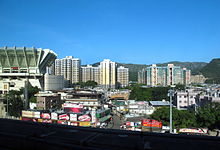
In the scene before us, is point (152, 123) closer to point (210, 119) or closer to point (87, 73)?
point (210, 119)

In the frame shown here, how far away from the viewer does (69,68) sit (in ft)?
172

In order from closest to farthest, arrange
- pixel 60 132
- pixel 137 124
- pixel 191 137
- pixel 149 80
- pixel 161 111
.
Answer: pixel 191 137 → pixel 60 132 → pixel 137 124 → pixel 161 111 → pixel 149 80

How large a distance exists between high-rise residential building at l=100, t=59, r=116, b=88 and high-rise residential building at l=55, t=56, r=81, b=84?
899cm

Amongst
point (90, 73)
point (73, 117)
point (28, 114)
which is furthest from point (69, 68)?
point (73, 117)

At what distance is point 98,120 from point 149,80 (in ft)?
140

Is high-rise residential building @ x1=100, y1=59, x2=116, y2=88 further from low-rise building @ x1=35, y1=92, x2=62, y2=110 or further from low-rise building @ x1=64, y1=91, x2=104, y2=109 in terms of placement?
low-rise building @ x1=35, y1=92, x2=62, y2=110

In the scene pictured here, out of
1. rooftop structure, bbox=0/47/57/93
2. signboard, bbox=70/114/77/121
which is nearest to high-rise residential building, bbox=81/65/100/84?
rooftop structure, bbox=0/47/57/93

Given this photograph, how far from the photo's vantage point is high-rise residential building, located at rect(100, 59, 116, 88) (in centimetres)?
4674

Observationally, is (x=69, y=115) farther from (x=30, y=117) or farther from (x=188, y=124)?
(x=188, y=124)

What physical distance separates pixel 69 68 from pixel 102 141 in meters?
51.2

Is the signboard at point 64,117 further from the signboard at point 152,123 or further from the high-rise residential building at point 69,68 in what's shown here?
the high-rise residential building at point 69,68

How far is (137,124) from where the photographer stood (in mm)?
11812

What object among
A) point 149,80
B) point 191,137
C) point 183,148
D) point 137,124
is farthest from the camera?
point 149,80

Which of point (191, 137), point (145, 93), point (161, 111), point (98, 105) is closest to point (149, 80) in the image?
point (145, 93)
